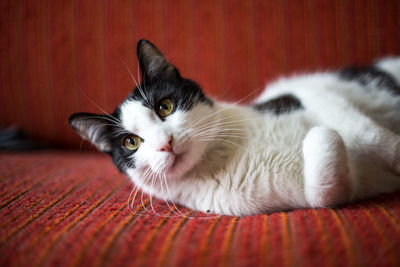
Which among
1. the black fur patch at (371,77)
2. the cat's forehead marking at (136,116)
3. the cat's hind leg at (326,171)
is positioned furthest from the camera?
the black fur patch at (371,77)

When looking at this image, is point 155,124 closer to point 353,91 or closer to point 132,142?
point 132,142

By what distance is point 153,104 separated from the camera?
2.71ft

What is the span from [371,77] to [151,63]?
995 millimetres

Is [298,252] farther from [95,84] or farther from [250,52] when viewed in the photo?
[95,84]

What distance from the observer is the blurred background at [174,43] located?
1286 millimetres

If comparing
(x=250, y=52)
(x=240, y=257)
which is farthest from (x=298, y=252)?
(x=250, y=52)

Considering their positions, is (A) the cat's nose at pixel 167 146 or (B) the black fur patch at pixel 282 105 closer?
(A) the cat's nose at pixel 167 146

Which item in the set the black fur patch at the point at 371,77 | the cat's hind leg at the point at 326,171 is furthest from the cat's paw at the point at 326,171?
the black fur patch at the point at 371,77

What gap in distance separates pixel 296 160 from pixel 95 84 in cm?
121

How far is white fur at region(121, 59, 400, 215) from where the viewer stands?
0.71 meters

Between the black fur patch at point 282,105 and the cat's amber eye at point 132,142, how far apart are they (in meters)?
0.49

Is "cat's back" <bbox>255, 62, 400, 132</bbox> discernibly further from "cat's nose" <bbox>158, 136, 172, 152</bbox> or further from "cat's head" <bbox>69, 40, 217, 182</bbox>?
"cat's nose" <bbox>158, 136, 172, 152</bbox>

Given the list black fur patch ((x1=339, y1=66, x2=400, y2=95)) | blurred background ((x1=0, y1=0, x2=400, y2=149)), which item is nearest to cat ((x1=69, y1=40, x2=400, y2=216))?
black fur patch ((x1=339, y1=66, x2=400, y2=95))

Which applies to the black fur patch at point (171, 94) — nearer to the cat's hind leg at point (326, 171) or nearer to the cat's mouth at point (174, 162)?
the cat's mouth at point (174, 162)
